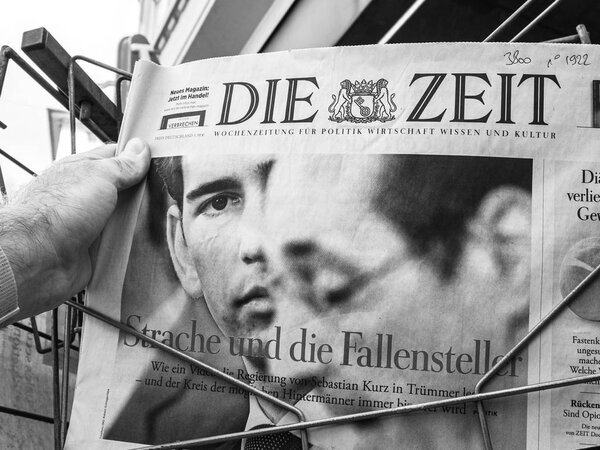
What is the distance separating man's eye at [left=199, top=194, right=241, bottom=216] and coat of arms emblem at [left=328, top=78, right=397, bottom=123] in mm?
81

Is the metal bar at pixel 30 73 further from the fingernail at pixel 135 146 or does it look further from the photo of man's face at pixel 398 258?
the photo of man's face at pixel 398 258

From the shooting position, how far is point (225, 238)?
406 millimetres

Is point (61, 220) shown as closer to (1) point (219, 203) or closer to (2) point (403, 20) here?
(1) point (219, 203)

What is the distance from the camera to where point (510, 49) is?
396mm

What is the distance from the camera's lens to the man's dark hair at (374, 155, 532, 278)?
1.23 feet

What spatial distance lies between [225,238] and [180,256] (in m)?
0.03

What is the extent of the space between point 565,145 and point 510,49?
0.07 m

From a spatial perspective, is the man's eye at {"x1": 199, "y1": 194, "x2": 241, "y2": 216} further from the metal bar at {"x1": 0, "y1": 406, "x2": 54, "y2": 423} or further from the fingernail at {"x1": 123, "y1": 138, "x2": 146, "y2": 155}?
the metal bar at {"x1": 0, "y1": 406, "x2": 54, "y2": 423}

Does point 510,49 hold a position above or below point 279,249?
above

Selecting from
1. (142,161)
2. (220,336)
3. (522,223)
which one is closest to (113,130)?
(142,161)

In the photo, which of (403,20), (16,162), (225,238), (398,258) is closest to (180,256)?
(225,238)

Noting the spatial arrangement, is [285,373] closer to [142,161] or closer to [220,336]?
[220,336]

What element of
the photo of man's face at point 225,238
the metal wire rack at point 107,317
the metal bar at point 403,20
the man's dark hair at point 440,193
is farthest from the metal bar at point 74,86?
the metal bar at point 403,20

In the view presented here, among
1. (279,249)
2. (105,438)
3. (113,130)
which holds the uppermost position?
(113,130)
